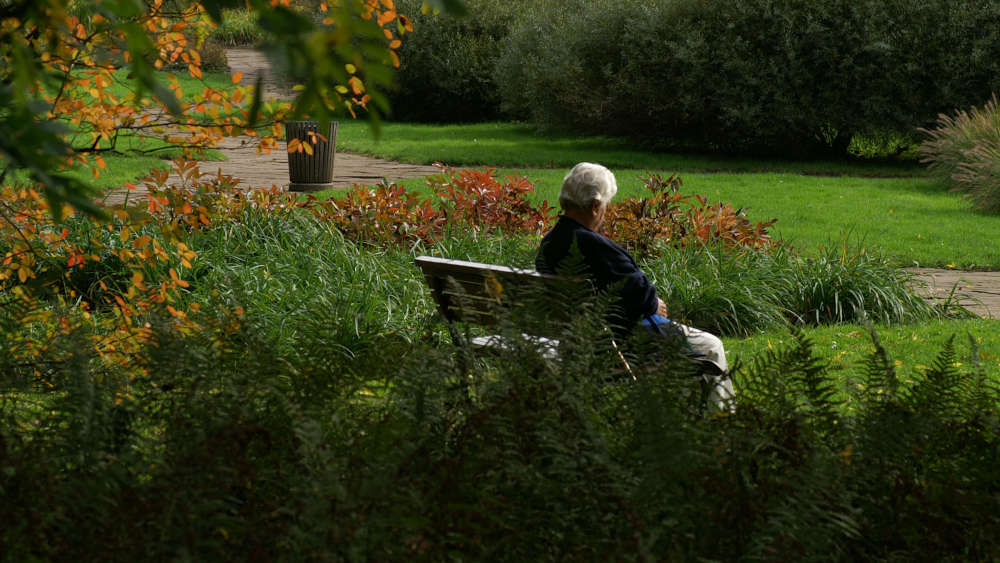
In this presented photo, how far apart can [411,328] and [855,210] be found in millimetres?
9458

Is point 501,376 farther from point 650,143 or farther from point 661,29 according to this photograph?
point 650,143

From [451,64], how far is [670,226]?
831 inches

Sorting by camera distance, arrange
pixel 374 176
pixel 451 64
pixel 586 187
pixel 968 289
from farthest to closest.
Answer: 1. pixel 451 64
2. pixel 374 176
3. pixel 968 289
4. pixel 586 187

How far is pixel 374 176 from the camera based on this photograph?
16.4 m

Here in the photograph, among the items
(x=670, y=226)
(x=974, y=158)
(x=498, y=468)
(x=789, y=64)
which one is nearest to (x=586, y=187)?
(x=498, y=468)

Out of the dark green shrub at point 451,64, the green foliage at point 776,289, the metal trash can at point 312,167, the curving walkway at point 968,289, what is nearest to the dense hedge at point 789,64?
the dark green shrub at point 451,64

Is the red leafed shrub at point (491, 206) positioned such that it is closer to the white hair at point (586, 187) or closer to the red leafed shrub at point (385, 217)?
the red leafed shrub at point (385, 217)

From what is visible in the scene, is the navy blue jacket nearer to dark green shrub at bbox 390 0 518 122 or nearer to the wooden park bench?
the wooden park bench

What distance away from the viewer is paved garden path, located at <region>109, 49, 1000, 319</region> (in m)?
8.22

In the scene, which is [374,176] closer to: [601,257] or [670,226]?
[670,226]

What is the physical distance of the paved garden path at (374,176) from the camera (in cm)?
822

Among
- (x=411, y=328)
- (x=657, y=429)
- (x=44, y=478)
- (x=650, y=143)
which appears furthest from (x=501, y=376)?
(x=650, y=143)

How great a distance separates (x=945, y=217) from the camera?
12914 mm

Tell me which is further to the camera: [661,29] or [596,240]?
[661,29]
